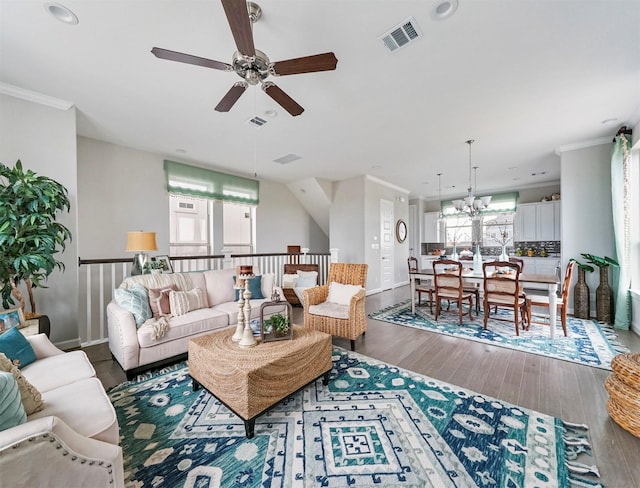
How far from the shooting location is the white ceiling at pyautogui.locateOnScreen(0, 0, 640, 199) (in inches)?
73.0

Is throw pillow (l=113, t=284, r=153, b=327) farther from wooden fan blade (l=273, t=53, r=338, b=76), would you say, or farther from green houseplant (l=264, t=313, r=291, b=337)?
wooden fan blade (l=273, t=53, r=338, b=76)

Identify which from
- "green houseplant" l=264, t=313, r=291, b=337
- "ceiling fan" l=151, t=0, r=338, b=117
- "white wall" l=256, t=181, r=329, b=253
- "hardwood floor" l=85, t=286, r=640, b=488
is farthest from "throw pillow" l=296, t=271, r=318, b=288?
"ceiling fan" l=151, t=0, r=338, b=117

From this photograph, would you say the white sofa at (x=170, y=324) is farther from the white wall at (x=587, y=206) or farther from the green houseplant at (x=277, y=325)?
the white wall at (x=587, y=206)

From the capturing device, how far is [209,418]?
72.5 inches

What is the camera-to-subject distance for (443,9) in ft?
5.89

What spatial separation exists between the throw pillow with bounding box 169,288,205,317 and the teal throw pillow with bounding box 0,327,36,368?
3.74 ft

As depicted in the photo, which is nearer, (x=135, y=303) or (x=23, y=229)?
(x=23, y=229)

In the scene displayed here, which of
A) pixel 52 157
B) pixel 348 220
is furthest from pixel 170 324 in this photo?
pixel 348 220

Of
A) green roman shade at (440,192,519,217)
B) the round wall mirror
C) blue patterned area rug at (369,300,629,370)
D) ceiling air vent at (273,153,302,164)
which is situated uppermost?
ceiling air vent at (273,153,302,164)

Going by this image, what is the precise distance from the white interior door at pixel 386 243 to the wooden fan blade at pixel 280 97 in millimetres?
4690

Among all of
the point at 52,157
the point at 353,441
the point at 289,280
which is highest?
the point at 52,157

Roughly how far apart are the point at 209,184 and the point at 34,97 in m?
2.55

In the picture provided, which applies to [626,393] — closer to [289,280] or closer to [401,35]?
[401,35]

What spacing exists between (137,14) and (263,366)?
8.37ft
